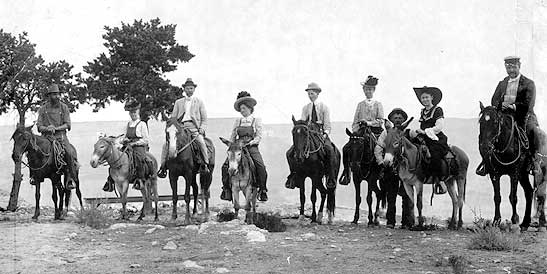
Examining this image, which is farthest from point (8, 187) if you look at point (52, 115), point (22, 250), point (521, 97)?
point (521, 97)

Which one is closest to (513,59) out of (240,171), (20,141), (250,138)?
(250,138)

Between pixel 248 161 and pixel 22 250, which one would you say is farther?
pixel 248 161

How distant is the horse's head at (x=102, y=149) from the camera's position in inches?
533

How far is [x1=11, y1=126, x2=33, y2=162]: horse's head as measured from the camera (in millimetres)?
12953

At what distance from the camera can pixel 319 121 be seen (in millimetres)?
13555

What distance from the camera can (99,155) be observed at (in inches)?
538

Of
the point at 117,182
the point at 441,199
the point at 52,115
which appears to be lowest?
the point at 441,199

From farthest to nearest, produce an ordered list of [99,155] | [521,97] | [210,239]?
[99,155] → [521,97] → [210,239]

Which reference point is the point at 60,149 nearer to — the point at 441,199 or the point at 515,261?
the point at 515,261

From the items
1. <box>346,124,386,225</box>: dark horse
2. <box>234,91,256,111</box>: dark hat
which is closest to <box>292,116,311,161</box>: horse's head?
<box>346,124,386,225</box>: dark horse

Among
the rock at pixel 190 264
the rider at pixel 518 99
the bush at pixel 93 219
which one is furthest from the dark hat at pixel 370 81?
the rock at pixel 190 264

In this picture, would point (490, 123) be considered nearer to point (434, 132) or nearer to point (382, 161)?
point (434, 132)

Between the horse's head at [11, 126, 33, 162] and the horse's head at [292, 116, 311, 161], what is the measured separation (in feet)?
19.7

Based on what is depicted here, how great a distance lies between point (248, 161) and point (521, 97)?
5.83 metres
